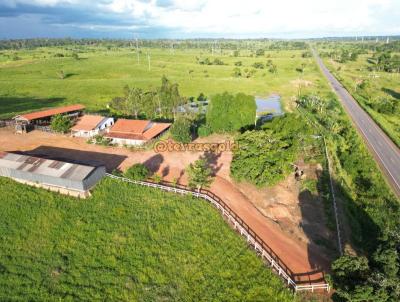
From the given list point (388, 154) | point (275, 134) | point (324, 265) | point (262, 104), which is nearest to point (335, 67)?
point (262, 104)

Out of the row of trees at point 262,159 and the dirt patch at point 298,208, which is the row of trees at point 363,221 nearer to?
the dirt patch at point 298,208

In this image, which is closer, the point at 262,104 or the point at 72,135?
the point at 72,135

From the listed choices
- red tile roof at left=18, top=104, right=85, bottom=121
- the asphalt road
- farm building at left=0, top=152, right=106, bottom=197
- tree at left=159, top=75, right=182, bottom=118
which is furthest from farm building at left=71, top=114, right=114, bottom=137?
the asphalt road

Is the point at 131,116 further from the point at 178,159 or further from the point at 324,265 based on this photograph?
the point at 324,265

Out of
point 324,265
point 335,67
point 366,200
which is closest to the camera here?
point 324,265

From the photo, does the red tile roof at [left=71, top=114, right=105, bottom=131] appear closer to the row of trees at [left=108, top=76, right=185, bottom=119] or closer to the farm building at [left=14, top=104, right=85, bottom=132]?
the farm building at [left=14, top=104, right=85, bottom=132]

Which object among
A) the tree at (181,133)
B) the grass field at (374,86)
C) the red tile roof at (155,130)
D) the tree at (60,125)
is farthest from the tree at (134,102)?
the grass field at (374,86)

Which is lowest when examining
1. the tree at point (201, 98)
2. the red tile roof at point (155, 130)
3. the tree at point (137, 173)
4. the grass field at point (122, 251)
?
the grass field at point (122, 251)
